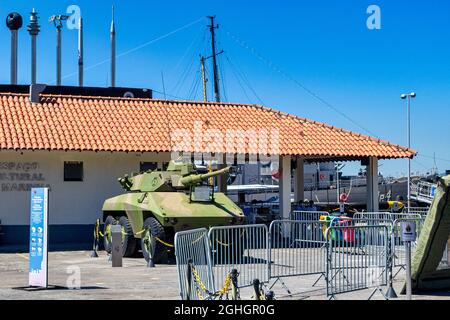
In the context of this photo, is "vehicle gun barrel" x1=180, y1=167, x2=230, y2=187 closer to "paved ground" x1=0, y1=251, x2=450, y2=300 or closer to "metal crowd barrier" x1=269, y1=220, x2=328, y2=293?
"paved ground" x1=0, y1=251, x2=450, y2=300

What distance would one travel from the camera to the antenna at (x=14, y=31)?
34.3 metres

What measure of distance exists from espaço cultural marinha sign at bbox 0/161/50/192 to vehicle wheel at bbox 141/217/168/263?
6921mm

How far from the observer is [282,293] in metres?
13.9

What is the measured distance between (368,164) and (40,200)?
654 inches

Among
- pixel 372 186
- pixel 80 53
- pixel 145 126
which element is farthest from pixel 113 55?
pixel 372 186

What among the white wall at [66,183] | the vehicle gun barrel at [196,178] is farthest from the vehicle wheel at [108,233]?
the white wall at [66,183]

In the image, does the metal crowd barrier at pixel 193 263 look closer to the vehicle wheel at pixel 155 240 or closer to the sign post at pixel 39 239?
the sign post at pixel 39 239

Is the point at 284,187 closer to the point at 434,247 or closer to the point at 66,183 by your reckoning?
the point at 66,183

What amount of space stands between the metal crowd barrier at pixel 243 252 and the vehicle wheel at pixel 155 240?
4.66 metres

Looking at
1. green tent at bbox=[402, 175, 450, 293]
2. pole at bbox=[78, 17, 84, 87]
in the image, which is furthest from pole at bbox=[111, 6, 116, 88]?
green tent at bbox=[402, 175, 450, 293]

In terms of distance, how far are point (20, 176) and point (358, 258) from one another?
1420cm

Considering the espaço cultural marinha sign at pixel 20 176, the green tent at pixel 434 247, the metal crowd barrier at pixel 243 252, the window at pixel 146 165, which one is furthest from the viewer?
the window at pixel 146 165
